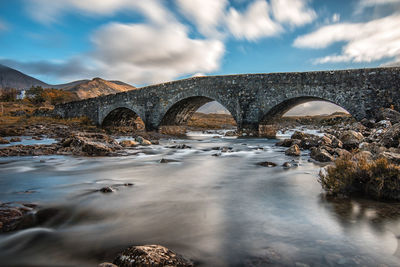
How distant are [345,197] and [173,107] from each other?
53.9 feet

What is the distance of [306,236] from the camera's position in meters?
2.11

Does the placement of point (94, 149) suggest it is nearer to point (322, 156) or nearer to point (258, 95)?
point (322, 156)

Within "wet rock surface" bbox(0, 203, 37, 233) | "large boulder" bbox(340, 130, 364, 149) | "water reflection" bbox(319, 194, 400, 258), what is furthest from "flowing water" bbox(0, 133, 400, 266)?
"large boulder" bbox(340, 130, 364, 149)

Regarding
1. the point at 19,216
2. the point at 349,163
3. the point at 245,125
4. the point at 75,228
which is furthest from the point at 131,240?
the point at 245,125

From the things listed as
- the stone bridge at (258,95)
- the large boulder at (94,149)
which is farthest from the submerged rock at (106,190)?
the stone bridge at (258,95)

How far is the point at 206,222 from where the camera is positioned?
251 centimetres

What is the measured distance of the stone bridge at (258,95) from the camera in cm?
1135

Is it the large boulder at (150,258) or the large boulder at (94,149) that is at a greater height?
the large boulder at (94,149)

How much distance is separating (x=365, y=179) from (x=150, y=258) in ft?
9.27

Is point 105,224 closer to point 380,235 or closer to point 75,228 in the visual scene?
point 75,228

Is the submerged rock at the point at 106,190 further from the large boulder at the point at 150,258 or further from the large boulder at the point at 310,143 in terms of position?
the large boulder at the point at 310,143

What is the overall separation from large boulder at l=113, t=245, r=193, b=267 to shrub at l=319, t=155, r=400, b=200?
2337mm

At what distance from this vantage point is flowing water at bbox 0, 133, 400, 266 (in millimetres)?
1820

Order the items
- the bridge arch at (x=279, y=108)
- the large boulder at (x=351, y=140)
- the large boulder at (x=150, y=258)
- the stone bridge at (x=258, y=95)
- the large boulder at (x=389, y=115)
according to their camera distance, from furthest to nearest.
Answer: the bridge arch at (x=279, y=108), the stone bridge at (x=258, y=95), the large boulder at (x=389, y=115), the large boulder at (x=351, y=140), the large boulder at (x=150, y=258)
